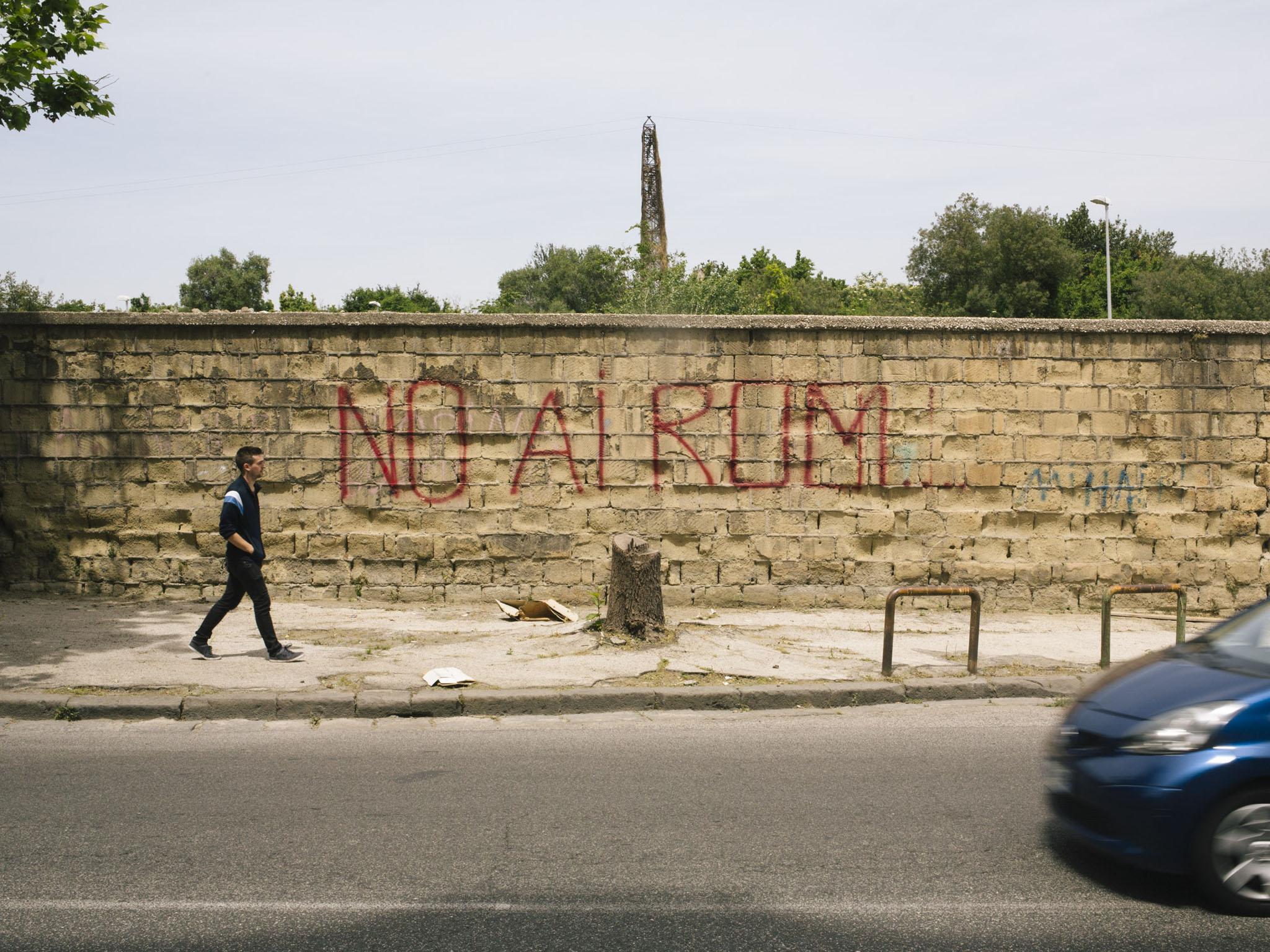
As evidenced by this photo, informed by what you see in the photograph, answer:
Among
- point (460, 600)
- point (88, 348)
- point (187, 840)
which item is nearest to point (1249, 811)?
point (187, 840)

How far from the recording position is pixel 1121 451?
11.6m

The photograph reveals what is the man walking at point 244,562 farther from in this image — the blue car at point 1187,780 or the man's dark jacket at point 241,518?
the blue car at point 1187,780

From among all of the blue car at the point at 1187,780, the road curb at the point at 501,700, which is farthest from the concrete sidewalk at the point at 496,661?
the blue car at the point at 1187,780

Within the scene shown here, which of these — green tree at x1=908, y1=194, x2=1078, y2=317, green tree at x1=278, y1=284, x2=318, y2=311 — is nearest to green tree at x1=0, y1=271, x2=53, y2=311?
green tree at x1=278, y1=284, x2=318, y2=311

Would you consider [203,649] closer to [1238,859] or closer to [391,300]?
[1238,859]

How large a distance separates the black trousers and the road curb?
0.97 metres

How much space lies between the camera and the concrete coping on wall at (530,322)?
36.6 ft

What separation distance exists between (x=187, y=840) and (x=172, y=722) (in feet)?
8.60

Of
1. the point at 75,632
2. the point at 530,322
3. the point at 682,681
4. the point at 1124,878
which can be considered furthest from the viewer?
the point at 530,322

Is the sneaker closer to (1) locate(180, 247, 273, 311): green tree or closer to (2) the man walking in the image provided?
(2) the man walking

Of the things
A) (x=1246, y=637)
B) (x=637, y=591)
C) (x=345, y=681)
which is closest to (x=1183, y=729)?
(x=1246, y=637)

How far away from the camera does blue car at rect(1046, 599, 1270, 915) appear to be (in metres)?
4.12

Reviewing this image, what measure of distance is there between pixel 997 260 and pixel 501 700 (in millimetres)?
50236

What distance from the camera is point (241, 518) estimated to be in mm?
8703
